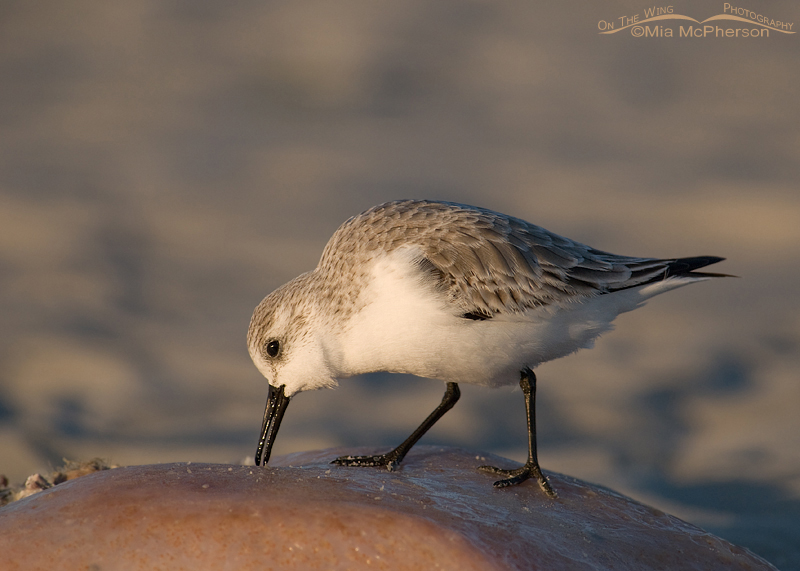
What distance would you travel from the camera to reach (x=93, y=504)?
129 inches

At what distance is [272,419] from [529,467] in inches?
65.1

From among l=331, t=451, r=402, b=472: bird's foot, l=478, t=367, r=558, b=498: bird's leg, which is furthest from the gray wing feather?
l=331, t=451, r=402, b=472: bird's foot

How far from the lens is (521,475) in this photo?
453 centimetres

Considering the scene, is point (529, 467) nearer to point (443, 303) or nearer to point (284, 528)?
point (443, 303)

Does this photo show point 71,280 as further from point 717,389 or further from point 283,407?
point 717,389

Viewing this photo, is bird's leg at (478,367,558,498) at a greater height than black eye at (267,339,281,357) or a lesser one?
lesser

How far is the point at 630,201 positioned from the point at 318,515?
7736 millimetres

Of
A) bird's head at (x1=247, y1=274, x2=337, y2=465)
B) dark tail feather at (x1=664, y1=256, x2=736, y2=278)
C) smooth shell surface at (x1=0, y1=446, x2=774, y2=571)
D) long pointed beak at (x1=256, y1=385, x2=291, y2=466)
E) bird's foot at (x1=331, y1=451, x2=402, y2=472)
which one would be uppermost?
dark tail feather at (x1=664, y1=256, x2=736, y2=278)

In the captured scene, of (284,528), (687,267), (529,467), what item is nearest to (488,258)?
(529,467)

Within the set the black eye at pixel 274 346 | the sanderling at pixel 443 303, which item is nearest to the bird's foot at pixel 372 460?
the sanderling at pixel 443 303

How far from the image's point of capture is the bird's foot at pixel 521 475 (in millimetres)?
4414

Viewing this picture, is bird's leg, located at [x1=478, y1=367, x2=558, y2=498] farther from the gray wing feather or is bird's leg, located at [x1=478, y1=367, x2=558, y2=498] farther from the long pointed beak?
the long pointed beak

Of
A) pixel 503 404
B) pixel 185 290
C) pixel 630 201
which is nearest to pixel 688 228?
pixel 630 201

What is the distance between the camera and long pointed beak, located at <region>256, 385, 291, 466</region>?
5.09 metres
